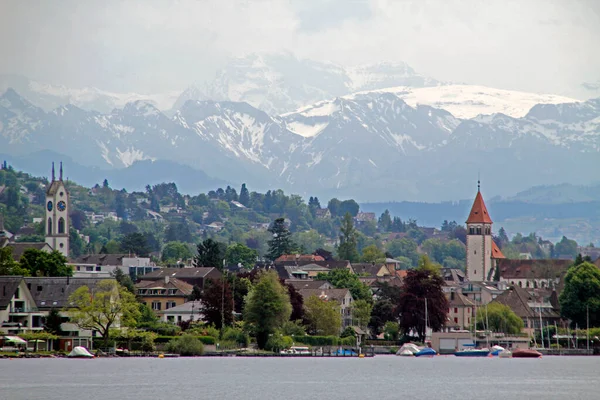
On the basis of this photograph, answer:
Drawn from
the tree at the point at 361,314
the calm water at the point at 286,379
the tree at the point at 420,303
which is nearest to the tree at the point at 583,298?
the tree at the point at 420,303

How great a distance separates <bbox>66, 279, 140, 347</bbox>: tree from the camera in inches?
4547

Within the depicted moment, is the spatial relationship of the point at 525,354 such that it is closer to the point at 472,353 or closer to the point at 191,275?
the point at 472,353

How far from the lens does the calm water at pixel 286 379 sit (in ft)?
263

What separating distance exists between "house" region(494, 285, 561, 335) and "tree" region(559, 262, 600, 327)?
6029mm

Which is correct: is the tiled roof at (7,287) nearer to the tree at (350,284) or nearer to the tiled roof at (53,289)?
the tiled roof at (53,289)

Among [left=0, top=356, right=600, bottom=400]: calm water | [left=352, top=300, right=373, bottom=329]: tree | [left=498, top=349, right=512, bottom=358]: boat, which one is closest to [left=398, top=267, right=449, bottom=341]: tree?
[left=352, top=300, right=373, bottom=329]: tree

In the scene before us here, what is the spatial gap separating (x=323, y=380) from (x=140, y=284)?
77.2 metres

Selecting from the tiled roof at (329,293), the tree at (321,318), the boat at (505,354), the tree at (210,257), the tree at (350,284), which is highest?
the tree at (210,257)

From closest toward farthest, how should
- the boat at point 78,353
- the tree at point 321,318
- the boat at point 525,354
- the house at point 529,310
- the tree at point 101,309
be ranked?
the boat at point 78,353, the tree at point 101,309, the tree at point 321,318, the boat at point 525,354, the house at point 529,310

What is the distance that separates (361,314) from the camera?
152 metres

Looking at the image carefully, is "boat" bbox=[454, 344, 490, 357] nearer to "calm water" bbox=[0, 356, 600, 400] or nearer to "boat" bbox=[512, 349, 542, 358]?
"boat" bbox=[512, 349, 542, 358]

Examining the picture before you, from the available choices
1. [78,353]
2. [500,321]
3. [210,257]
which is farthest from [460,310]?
[78,353]

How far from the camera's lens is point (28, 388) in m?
80.5

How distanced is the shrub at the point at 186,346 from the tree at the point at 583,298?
166 ft
